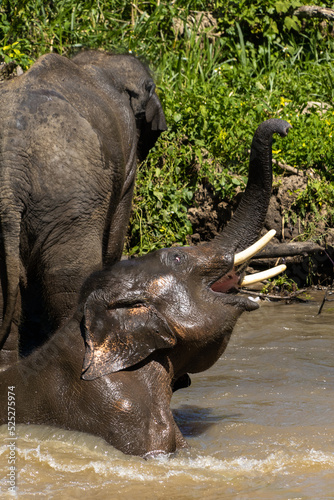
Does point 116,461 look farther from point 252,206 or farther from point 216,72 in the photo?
point 216,72

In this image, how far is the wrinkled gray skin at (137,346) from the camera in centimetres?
370

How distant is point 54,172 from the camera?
417cm

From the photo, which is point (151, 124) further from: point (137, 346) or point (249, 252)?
point (137, 346)

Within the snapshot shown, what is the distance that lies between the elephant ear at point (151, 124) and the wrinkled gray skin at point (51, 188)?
84 cm

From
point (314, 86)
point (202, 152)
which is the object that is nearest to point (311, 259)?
point (202, 152)

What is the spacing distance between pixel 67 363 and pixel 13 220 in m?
0.77

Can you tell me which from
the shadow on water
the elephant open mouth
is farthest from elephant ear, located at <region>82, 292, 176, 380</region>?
the shadow on water

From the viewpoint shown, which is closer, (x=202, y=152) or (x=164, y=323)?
(x=164, y=323)

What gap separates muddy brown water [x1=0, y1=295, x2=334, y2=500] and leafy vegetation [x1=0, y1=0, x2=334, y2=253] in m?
2.30

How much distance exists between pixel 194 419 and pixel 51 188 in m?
1.44

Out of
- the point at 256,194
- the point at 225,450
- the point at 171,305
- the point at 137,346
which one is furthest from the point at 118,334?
the point at 256,194

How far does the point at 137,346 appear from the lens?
3.75 m

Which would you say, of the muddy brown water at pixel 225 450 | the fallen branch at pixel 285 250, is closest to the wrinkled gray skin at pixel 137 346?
the muddy brown water at pixel 225 450

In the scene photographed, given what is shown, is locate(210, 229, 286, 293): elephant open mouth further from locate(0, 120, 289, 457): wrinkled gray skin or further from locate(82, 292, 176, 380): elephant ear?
locate(82, 292, 176, 380): elephant ear
